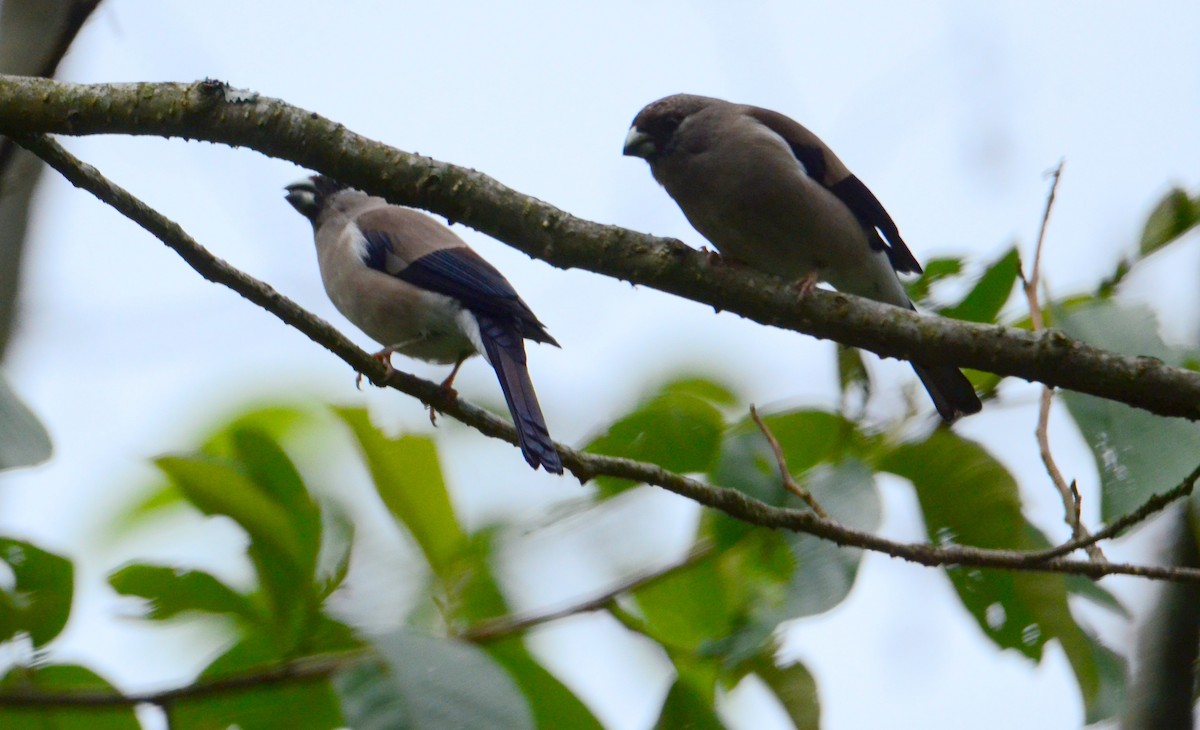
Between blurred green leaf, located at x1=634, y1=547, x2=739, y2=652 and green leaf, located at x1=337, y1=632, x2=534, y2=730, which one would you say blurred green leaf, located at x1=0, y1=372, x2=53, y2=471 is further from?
blurred green leaf, located at x1=634, y1=547, x2=739, y2=652

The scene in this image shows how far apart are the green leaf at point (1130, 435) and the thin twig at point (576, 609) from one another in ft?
3.21

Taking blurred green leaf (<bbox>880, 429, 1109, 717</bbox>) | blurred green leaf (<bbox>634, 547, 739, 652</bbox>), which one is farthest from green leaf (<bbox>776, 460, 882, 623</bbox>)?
blurred green leaf (<bbox>634, 547, 739, 652</bbox>)

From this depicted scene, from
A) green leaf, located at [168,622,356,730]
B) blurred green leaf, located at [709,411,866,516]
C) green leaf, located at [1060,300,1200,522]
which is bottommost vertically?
green leaf, located at [168,622,356,730]

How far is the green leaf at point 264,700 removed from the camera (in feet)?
9.17

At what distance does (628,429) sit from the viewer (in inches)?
118

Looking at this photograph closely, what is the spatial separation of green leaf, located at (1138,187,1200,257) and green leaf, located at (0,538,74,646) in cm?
289

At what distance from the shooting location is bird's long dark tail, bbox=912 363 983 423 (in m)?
3.02

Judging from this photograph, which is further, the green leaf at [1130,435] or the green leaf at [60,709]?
the green leaf at [60,709]

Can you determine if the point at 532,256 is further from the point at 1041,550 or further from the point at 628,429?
the point at 1041,550

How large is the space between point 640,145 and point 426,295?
111 cm

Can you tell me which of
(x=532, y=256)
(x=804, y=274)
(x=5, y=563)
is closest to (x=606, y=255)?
(x=532, y=256)

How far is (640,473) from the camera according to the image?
9.52ft

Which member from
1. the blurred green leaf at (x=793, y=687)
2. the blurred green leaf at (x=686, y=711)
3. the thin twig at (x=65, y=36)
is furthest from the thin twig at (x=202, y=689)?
the thin twig at (x=65, y=36)

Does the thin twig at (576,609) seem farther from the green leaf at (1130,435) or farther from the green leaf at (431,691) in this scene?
the green leaf at (1130,435)
